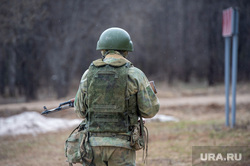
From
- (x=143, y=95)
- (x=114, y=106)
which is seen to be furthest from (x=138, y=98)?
(x=114, y=106)

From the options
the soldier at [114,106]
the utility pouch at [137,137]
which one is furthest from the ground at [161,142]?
the soldier at [114,106]

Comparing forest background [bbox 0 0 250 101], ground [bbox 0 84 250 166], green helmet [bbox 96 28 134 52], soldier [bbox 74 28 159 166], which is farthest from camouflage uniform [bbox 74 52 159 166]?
forest background [bbox 0 0 250 101]

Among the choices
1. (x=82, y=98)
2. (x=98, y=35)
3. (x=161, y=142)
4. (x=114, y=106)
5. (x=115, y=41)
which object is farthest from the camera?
(x=98, y=35)

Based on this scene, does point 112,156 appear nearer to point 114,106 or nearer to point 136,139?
point 136,139

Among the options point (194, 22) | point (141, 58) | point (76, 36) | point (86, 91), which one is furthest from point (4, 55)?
point (86, 91)

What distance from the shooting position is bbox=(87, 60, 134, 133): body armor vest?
11.0 ft

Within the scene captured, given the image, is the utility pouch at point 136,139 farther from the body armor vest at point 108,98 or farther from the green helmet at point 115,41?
the green helmet at point 115,41

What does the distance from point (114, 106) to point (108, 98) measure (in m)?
0.10

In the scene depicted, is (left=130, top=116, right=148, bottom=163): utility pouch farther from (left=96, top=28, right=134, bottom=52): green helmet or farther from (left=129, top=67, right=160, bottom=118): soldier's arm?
(left=96, top=28, right=134, bottom=52): green helmet

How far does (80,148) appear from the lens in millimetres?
3469

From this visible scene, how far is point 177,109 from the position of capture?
14.7m

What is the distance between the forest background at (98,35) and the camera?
1740 cm

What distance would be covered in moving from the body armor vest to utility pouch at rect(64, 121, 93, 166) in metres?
0.15

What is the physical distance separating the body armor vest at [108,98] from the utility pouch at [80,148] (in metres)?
0.15
